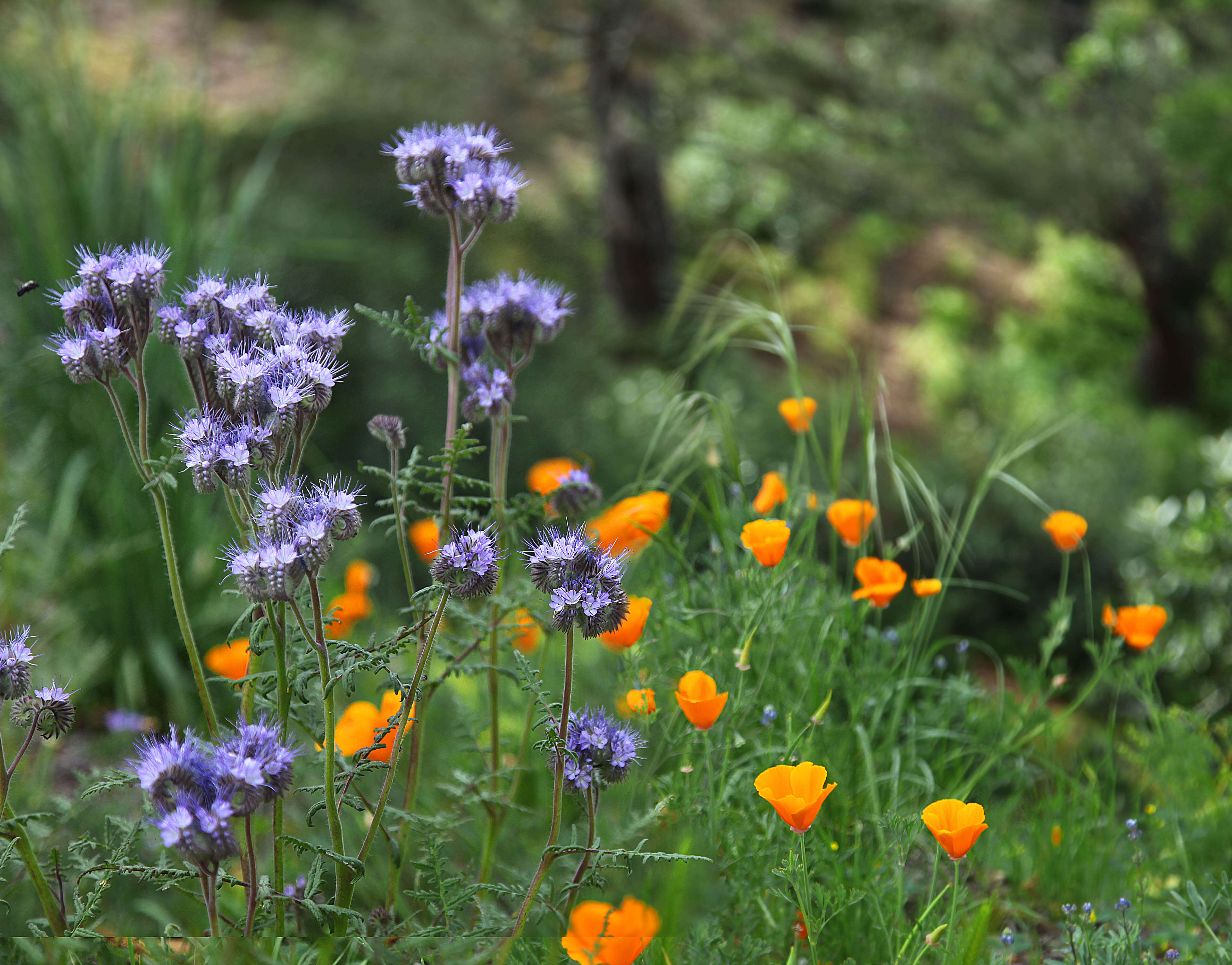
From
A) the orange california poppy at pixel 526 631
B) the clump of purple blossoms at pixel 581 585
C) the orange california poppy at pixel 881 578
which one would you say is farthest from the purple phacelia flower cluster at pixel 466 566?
the orange california poppy at pixel 881 578

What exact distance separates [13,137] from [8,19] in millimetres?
2047

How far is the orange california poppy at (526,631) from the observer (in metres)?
1.19

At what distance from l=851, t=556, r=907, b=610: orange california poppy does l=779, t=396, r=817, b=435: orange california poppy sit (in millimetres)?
264

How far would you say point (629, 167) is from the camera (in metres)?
5.50

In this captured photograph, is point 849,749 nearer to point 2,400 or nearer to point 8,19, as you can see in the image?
point 2,400

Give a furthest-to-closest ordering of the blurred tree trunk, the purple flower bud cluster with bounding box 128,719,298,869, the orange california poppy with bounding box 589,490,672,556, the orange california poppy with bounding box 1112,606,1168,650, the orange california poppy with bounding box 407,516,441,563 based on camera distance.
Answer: the blurred tree trunk → the orange california poppy with bounding box 407,516,441,563 → the orange california poppy with bounding box 1112,606,1168,650 → the orange california poppy with bounding box 589,490,672,556 → the purple flower bud cluster with bounding box 128,719,298,869

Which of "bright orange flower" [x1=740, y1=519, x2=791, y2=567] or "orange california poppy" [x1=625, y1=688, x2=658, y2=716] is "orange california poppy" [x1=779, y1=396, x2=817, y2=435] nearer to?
"bright orange flower" [x1=740, y1=519, x2=791, y2=567]

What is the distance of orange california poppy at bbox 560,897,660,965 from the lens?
871 millimetres

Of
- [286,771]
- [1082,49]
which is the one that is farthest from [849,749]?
[1082,49]

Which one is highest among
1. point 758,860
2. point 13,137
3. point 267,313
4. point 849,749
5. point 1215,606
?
point 13,137

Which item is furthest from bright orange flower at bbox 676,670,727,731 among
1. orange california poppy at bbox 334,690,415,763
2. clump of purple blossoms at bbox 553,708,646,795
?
orange california poppy at bbox 334,690,415,763

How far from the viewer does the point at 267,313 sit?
985mm

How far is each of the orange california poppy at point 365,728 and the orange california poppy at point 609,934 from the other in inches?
12.8

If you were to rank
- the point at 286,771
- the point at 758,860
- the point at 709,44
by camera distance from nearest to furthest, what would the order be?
1. the point at 286,771
2. the point at 758,860
3. the point at 709,44
